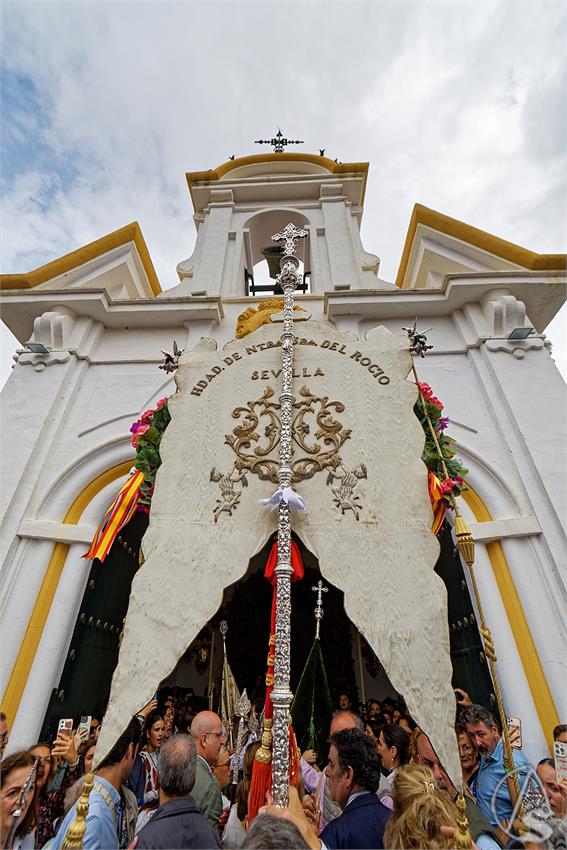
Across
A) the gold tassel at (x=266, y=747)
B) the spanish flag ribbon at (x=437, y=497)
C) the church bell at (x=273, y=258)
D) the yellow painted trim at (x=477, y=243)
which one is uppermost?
the church bell at (x=273, y=258)

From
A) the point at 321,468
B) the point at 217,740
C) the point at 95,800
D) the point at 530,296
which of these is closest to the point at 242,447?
the point at 321,468

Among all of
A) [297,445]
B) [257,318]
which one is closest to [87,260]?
[257,318]

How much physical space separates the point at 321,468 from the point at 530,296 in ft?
13.9

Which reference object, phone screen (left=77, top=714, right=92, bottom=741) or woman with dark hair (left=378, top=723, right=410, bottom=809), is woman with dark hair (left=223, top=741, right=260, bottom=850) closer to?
woman with dark hair (left=378, top=723, right=410, bottom=809)

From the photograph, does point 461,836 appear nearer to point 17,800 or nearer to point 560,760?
point 560,760

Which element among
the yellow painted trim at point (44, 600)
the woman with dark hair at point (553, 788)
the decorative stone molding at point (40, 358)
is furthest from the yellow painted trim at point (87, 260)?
the woman with dark hair at point (553, 788)

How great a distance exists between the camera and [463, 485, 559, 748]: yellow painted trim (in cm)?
355

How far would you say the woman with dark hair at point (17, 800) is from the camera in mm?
2201

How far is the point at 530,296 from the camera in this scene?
5.66 metres

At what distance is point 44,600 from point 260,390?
294 cm

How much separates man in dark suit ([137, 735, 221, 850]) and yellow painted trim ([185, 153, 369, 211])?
8.41 m

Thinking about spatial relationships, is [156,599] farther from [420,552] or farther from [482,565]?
[482,565]

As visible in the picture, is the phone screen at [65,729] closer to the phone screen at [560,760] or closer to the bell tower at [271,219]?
the phone screen at [560,760]

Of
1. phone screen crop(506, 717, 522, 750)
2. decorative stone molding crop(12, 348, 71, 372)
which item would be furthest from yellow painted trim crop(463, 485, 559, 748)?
decorative stone molding crop(12, 348, 71, 372)
